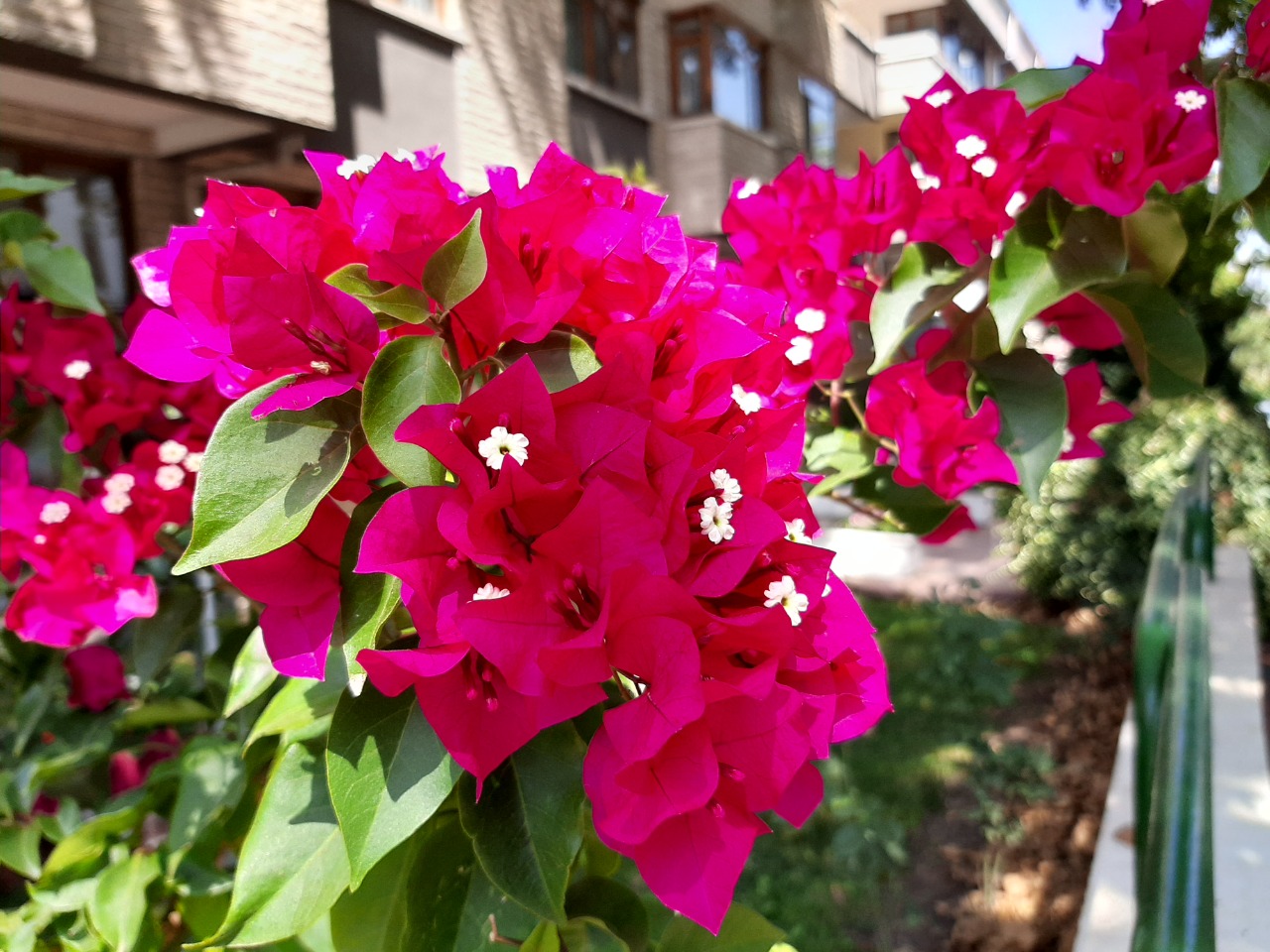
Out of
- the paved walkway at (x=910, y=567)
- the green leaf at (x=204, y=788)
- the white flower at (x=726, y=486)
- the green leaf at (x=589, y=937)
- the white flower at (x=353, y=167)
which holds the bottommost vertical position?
the paved walkway at (x=910, y=567)

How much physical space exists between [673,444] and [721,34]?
9.21 m

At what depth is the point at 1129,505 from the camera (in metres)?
4.07

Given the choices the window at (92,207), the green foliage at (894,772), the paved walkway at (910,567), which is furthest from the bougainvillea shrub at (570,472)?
the window at (92,207)

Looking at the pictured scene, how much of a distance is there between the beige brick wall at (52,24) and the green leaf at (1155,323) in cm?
369

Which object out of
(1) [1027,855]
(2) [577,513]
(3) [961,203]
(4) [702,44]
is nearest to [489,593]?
(2) [577,513]

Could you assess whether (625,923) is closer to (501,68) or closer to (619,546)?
(619,546)

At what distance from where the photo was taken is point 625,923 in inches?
21.9

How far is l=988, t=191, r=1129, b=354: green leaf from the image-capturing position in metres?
0.68

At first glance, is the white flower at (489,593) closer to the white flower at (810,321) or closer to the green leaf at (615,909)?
the green leaf at (615,909)

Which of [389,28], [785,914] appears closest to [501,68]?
[389,28]

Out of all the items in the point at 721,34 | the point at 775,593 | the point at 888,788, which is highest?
the point at 721,34

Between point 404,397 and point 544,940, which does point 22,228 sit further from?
point 544,940

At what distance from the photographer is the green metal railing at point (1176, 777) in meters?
0.55

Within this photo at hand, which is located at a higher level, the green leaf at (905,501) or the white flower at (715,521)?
the white flower at (715,521)
